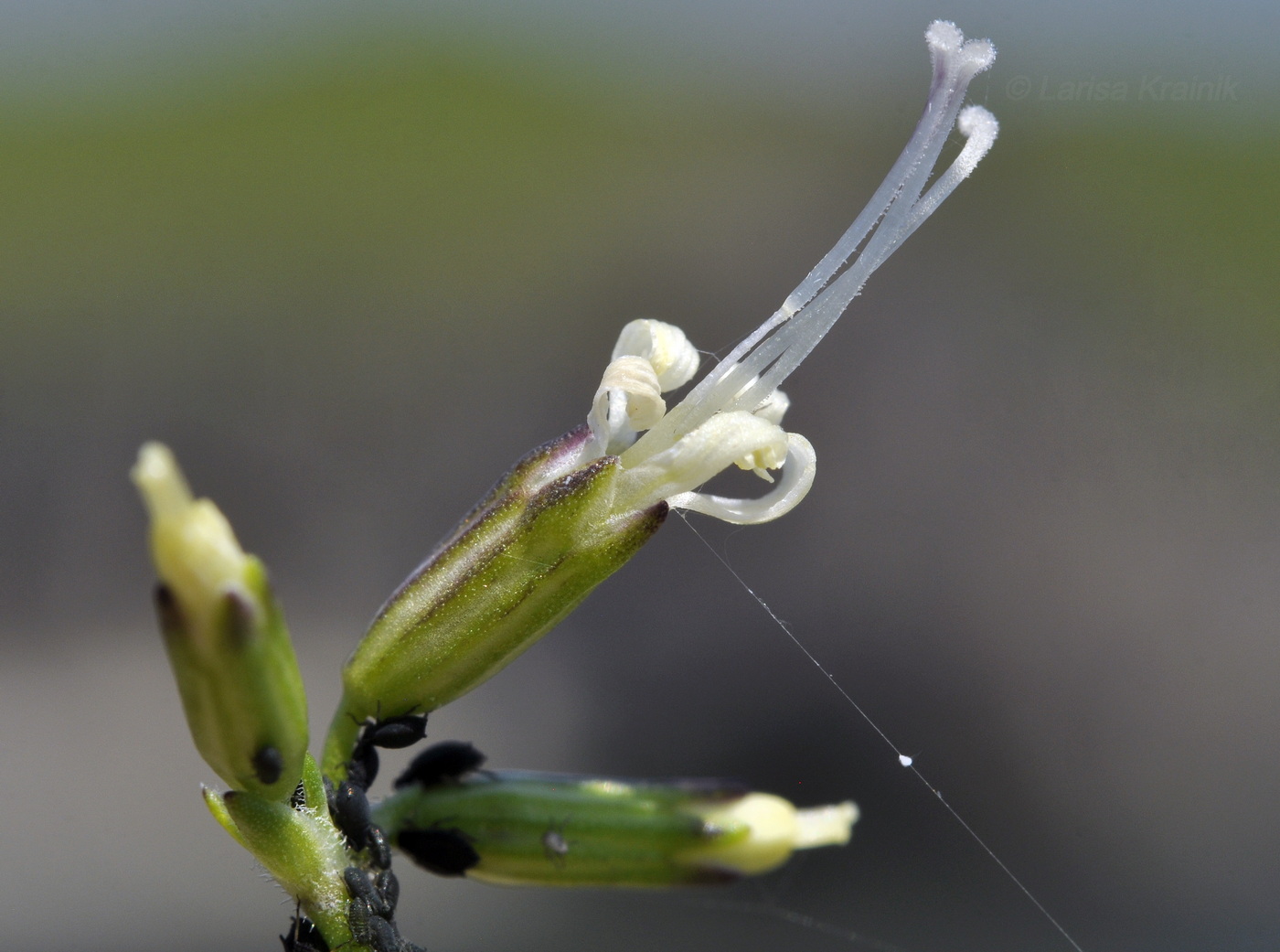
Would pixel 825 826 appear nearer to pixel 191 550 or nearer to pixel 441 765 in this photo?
pixel 441 765

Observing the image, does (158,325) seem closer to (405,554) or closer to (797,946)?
(405,554)

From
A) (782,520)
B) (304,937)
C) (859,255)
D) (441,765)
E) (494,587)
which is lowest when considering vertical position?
(304,937)

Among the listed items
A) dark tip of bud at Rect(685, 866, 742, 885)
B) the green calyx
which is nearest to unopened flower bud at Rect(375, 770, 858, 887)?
dark tip of bud at Rect(685, 866, 742, 885)

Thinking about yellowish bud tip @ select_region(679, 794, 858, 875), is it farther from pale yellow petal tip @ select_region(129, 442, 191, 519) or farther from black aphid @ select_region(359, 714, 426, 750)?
pale yellow petal tip @ select_region(129, 442, 191, 519)

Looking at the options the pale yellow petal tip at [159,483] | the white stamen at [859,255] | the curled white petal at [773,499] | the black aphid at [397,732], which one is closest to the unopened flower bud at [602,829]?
the black aphid at [397,732]

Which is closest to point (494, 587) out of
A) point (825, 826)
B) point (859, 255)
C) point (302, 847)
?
point (302, 847)

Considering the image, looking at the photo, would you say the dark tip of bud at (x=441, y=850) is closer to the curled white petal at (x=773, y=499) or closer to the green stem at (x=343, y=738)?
the green stem at (x=343, y=738)

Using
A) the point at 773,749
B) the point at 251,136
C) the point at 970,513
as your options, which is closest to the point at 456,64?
the point at 251,136
